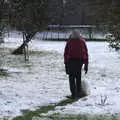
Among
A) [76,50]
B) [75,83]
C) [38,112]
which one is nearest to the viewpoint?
[38,112]

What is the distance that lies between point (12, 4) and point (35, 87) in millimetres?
3632

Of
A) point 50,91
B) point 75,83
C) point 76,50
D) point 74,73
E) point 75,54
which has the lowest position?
point 50,91

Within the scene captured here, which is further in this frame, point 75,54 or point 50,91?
point 50,91

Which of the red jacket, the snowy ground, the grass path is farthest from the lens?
the red jacket

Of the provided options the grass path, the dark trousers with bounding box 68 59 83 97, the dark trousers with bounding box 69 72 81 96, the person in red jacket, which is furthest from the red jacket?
the grass path

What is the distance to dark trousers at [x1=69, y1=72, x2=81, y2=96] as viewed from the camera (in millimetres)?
→ 12574

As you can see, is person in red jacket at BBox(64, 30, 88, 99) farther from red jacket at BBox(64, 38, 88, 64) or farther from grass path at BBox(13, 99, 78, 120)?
grass path at BBox(13, 99, 78, 120)

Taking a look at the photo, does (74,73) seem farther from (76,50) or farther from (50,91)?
(50,91)

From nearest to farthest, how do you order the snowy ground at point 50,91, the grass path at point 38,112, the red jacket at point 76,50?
the grass path at point 38,112, the snowy ground at point 50,91, the red jacket at point 76,50

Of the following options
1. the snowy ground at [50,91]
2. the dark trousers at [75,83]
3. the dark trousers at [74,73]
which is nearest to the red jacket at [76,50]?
the dark trousers at [74,73]

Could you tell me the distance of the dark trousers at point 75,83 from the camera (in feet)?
41.3

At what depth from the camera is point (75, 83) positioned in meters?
12.8

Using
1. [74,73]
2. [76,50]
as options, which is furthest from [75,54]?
[74,73]

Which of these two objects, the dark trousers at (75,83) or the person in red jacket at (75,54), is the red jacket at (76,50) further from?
the dark trousers at (75,83)
